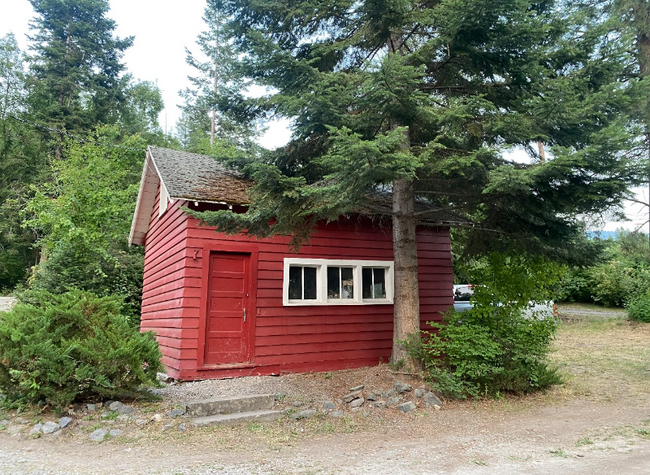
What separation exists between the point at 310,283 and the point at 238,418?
132 inches

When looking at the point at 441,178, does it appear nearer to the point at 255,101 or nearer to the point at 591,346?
the point at 255,101

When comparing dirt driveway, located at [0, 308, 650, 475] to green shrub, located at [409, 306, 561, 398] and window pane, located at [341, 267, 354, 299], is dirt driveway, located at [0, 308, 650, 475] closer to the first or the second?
green shrub, located at [409, 306, 561, 398]

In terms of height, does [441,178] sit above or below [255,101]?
below

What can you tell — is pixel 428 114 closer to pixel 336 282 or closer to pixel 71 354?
pixel 336 282

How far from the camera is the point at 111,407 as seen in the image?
5.27 m

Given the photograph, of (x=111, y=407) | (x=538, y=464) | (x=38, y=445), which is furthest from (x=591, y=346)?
(x=38, y=445)

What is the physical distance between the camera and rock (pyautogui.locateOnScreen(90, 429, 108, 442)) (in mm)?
4609

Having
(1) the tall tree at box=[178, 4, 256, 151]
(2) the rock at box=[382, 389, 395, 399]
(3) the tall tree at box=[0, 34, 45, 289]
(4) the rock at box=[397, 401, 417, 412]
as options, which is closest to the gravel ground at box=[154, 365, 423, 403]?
(2) the rock at box=[382, 389, 395, 399]

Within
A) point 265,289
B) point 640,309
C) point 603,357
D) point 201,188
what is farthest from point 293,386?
point 640,309

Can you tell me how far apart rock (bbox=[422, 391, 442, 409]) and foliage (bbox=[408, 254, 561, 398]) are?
0.61 feet

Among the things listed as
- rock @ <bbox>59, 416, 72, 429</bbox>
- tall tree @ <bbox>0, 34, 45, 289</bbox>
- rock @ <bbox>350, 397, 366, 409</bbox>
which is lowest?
rock @ <bbox>59, 416, 72, 429</bbox>

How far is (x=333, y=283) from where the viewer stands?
8461 millimetres

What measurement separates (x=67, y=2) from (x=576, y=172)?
98.0 ft

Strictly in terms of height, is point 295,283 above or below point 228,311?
above
